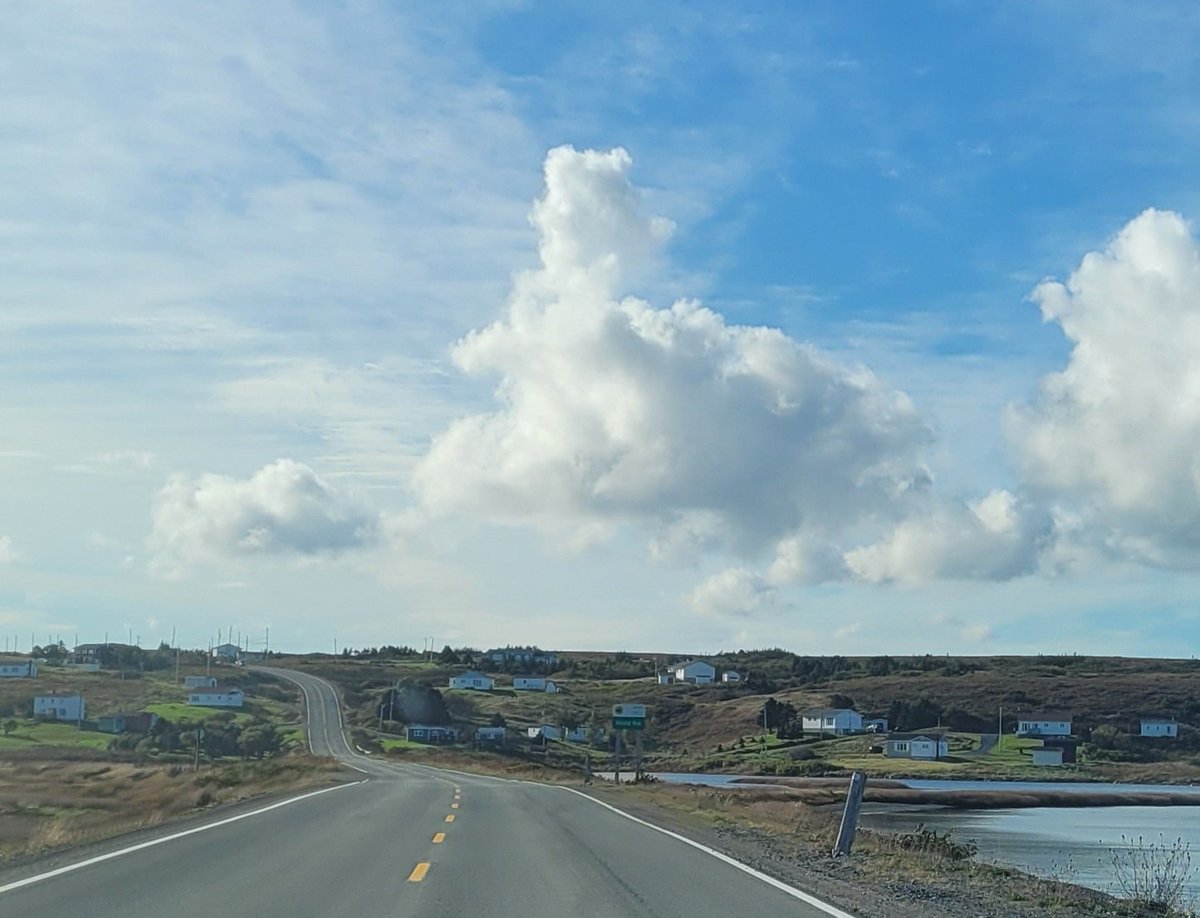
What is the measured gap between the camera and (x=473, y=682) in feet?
556

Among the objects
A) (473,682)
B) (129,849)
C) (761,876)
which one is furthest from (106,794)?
(473,682)

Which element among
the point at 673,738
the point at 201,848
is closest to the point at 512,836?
the point at 201,848

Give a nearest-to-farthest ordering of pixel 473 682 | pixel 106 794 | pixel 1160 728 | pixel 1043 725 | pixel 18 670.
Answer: pixel 106 794, pixel 1160 728, pixel 1043 725, pixel 18 670, pixel 473 682

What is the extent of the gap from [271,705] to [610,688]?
4835cm

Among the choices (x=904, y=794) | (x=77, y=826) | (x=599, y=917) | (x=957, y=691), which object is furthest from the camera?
(x=957, y=691)

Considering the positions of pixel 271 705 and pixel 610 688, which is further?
pixel 610 688

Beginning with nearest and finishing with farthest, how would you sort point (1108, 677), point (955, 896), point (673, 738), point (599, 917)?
point (599, 917)
point (955, 896)
point (673, 738)
point (1108, 677)

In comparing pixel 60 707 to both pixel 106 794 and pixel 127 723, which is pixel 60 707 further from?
pixel 106 794

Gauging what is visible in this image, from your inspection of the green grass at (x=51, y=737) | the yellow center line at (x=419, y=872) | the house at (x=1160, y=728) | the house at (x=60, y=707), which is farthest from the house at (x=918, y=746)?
the yellow center line at (x=419, y=872)

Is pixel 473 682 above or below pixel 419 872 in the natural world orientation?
above

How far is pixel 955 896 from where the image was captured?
15.6m

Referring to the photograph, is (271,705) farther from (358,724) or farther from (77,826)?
(77,826)

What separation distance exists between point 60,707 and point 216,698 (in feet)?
54.2

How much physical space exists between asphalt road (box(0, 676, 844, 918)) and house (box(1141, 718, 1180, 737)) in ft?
336
